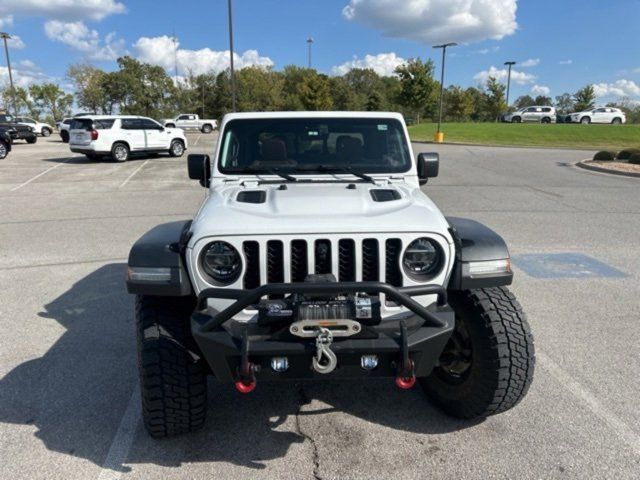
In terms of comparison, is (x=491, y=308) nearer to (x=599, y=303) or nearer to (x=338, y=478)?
(x=338, y=478)

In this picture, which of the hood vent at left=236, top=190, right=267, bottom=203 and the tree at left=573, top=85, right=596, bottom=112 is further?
the tree at left=573, top=85, right=596, bottom=112

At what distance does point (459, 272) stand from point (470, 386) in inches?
28.1

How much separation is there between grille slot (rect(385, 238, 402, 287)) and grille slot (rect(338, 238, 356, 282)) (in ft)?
0.57

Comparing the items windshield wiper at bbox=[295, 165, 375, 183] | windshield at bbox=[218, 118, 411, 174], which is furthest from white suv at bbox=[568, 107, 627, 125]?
windshield wiper at bbox=[295, 165, 375, 183]

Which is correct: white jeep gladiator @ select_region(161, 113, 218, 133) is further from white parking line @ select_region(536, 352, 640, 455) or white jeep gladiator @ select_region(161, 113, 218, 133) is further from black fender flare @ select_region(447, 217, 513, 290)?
black fender flare @ select_region(447, 217, 513, 290)

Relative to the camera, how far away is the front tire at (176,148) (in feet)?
68.5

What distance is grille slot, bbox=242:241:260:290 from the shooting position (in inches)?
99.3

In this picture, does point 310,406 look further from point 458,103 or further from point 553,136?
point 458,103

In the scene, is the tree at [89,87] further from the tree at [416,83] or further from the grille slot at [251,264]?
the grille slot at [251,264]

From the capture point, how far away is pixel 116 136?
62.3 feet

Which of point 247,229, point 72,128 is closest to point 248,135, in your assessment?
point 247,229

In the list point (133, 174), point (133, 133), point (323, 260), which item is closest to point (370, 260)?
point (323, 260)

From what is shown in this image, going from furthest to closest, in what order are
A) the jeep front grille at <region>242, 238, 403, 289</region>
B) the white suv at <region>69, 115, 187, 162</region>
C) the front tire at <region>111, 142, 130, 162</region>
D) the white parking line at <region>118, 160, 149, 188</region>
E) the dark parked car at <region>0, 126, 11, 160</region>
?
the dark parked car at <region>0, 126, 11, 160</region>, the front tire at <region>111, 142, 130, 162</region>, the white suv at <region>69, 115, 187, 162</region>, the white parking line at <region>118, 160, 149, 188</region>, the jeep front grille at <region>242, 238, 403, 289</region>

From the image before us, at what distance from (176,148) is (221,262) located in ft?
64.7
